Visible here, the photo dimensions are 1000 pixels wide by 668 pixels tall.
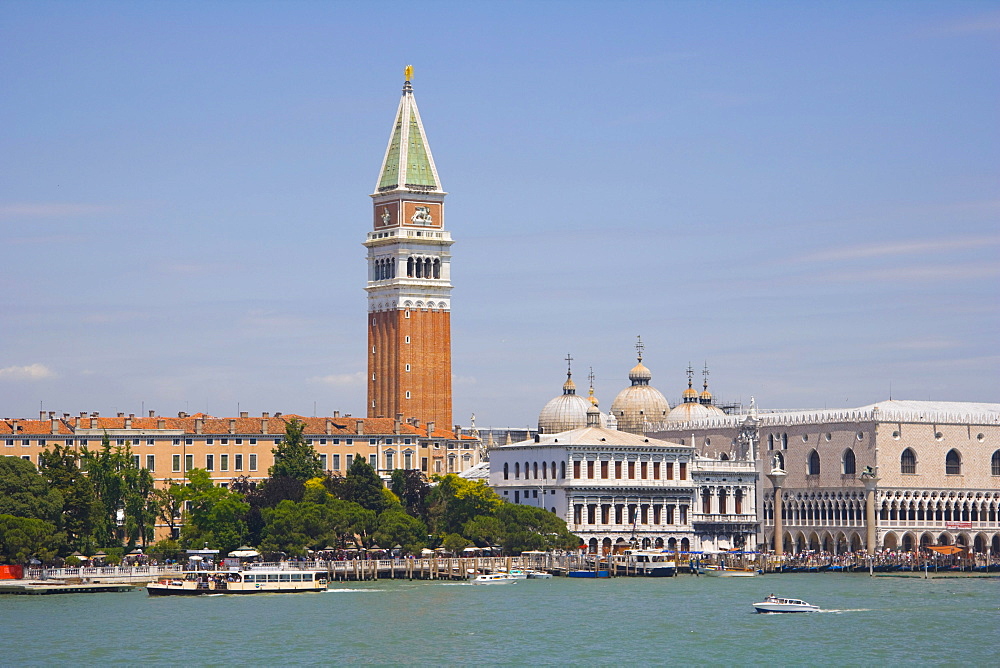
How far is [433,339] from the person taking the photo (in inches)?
5118

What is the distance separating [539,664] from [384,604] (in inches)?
748

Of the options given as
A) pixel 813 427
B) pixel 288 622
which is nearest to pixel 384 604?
pixel 288 622

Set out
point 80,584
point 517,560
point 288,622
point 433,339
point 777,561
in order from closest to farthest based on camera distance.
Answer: point 288,622, point 80,584, point 517,560, point 777,561, point 433,339

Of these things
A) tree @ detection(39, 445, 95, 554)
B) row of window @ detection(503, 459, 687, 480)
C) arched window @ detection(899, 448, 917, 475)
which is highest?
arched window @ detection(899, 448, 917, 475)

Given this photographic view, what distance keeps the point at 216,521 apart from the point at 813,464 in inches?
1596

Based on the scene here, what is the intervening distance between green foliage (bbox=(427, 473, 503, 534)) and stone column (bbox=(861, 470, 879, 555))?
21.8 metres

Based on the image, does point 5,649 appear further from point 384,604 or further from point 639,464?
point 639,464

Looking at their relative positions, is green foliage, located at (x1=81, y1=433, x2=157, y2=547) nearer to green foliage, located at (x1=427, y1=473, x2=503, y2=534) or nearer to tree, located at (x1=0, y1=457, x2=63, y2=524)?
tree, located at (x1=0, y1=457, x2=63, y2=524)

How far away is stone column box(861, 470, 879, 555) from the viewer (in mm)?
114875

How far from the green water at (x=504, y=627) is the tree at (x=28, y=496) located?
594 cm

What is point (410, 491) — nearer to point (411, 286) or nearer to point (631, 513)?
point (631, 513)

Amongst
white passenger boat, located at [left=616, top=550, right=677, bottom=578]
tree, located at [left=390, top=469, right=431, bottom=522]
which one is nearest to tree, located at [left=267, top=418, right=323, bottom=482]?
tree, located at [left=390, top=469, right=431, bottom=522]

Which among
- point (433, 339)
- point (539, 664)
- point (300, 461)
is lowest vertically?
point (539, 664)

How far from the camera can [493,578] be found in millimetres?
94125
